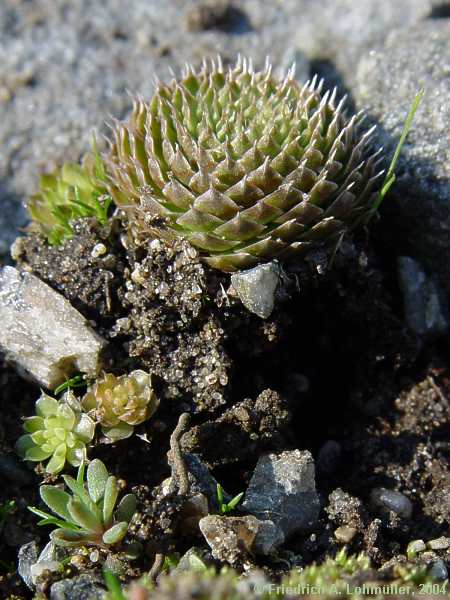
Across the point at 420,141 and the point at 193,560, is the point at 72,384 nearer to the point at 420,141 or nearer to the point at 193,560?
the point at 193,560

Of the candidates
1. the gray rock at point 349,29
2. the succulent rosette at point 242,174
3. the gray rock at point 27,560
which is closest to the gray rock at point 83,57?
the gray rock at point 349,29

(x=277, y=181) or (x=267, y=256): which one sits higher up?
(x=277, y=181)

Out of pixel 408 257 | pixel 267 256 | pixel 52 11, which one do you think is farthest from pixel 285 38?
pixel 267 256

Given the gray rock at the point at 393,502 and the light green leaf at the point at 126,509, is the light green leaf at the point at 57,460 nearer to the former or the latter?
the light green leaf at the point at 126,509

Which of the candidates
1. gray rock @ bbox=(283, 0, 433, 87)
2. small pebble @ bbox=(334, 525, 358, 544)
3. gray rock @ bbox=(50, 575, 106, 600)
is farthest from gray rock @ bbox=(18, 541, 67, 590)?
gray rock @ bbox=(283, 0, 433, 87)

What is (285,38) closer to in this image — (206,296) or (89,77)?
(89,77)

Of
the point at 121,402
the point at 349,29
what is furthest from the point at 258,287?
the point at 349,29
